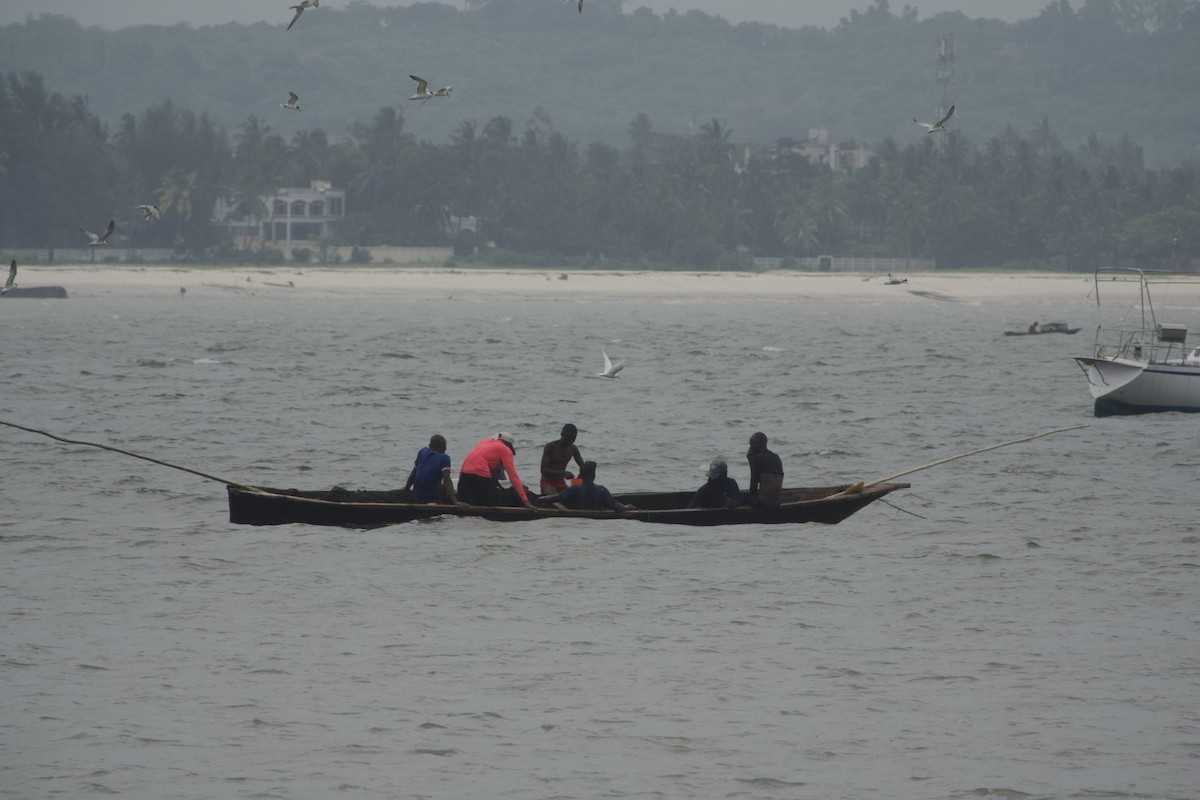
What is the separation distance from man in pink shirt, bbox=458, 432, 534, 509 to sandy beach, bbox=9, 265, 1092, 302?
3045 inches

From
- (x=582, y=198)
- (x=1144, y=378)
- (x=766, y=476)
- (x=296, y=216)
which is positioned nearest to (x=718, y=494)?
(x=766, y=476)

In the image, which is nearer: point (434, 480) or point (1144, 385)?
point (434, 480)

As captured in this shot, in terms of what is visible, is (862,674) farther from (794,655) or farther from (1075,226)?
(1075,226)

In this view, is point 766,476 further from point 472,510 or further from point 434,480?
point 434,480

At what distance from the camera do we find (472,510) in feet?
59.6

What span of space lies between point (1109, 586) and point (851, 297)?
3303 inches

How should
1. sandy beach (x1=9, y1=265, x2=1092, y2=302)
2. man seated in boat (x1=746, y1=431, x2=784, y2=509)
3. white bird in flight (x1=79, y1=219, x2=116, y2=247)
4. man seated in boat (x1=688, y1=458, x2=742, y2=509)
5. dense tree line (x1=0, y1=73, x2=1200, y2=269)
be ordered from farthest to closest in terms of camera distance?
dense tree line (x1=0, y1=73, x2=1200, y2=269) → sandy beach (x1=9, y1=265, x2=1092, y2=302) → white bird in flight (x1=79, y1=219, x2=116, y2=247) → man seated in boat (x1=688, y1=458, x2=742, y2=509) → man seated in boat (x1=746, y1=431, x2=784, y2=509)

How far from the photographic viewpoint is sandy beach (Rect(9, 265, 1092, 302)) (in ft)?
316

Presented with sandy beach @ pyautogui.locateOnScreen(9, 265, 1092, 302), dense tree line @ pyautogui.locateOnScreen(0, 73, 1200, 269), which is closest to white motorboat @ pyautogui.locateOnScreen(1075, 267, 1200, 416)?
sandy beach @ pyautogui.locateOnScreen(9, 265, 1092, 302)

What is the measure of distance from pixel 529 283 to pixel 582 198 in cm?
2607

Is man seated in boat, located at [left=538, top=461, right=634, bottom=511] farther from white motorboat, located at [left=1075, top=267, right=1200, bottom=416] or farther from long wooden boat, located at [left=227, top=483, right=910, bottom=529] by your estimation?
white motorboat, located at [left=1075, top=267, right=1200, bottom=416]

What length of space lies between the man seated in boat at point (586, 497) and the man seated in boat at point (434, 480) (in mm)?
1177

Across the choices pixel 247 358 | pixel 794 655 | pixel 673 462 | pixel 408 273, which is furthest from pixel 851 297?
pixel 794 655

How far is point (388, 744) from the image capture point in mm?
11680
